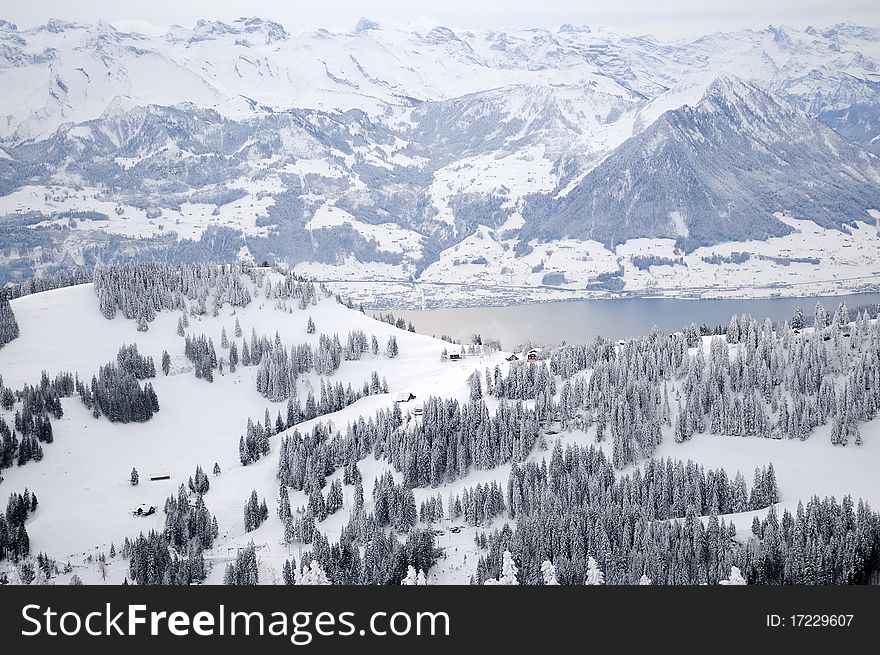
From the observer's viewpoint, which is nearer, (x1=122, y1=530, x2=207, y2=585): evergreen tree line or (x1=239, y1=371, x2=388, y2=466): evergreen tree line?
(x1=122, y1=530, x2=207, y2=585): evergreen tree line

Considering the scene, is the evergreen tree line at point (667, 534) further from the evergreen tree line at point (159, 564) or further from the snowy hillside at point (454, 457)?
the evergreen tree line at point (159, 564)

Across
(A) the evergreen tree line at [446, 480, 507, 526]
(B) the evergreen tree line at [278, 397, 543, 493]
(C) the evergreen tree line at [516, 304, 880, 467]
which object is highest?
(C) the evergreen tree line at [516, 304, 880, 467]

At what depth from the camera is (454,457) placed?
15088 cm

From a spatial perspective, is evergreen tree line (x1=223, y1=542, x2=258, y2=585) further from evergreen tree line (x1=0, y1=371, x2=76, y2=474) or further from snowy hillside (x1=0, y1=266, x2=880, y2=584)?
evergreen tree line (x1=0, y1=371, x2=76, y2=474)

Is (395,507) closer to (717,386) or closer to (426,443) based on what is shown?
(426,443)

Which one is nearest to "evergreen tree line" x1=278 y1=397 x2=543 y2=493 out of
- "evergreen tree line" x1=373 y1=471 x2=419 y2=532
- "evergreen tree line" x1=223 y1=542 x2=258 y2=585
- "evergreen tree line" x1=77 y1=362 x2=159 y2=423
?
"evergreen tree line" x1=373 y1=471 x2=419 y2=532

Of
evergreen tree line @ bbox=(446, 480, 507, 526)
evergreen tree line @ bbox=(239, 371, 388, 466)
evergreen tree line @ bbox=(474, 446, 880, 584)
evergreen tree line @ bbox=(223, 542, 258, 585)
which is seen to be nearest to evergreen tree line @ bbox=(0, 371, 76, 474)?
evergreen tree line @ bbox=(239, 371, 388, 466)

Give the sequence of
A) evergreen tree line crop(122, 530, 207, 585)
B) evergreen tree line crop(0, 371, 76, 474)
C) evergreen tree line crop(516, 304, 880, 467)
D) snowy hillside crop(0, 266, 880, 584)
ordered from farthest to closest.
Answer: evergreen tree line crop(0, 371, 76, 474) → evergreen tree line crop(516, 304, 880, 467) → snowy hillside crop(0, 266, 880, 584) → evergreen tree line crop(122, 530, 207, 585)

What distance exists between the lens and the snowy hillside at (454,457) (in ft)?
407

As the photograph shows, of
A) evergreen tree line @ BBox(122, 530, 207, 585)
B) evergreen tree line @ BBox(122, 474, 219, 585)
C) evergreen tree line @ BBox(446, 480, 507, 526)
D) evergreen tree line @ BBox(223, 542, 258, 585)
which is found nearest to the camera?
evergreen tree line @ BBox(223, 542, 258, 585)

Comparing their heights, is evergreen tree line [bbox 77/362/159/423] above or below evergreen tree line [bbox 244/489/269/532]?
above

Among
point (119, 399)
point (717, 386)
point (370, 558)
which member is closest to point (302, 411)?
point (119, 399)

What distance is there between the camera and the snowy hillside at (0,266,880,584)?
12394 cm

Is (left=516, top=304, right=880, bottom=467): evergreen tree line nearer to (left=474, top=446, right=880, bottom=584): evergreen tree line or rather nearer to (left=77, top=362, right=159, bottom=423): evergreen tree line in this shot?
(left=474, top=446, right=880, bottom=584): evergreen tree line
